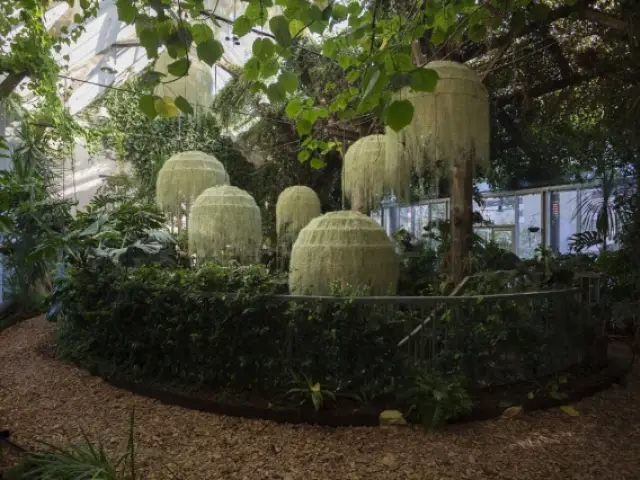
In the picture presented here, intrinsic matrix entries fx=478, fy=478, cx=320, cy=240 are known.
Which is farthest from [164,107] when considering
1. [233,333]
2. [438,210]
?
[438,210]

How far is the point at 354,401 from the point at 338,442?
412 millimetres

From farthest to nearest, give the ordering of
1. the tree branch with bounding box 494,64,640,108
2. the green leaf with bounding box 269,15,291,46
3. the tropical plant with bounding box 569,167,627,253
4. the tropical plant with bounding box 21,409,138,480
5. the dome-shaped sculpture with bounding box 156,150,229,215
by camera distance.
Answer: the tropical plant with bounding box 569,167,627,253 < the dome-shaped sculpture with bounding box 156,150,229,215 < the tree branch with bounding box 494,64,640,108 < the tropical plant with bounding box 21,409,138,480 < the green leaf with bounding box 269,15,291,46

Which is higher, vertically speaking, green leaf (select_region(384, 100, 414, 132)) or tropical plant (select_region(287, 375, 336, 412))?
green leaf (select_region(384, 100, 414, 132))

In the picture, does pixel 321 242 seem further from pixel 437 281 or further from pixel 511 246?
pixel 511 246

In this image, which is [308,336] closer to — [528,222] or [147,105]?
[147,105]

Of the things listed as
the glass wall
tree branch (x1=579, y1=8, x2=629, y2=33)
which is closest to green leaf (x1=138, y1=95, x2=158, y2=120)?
tree branch (x1=579, y1=8, x2=629, y2=33)

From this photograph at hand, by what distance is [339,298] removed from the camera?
10.5 feet

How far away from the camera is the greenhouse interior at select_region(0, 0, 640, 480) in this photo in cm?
233

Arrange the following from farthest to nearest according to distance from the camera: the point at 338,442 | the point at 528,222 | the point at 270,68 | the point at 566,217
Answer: the point at 528,222
the point at 566,217
the point at 338,442
the point at 270,68

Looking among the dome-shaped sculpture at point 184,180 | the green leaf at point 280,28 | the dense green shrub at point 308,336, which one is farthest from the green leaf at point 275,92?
the dome-shaped sculpture at point 184,180

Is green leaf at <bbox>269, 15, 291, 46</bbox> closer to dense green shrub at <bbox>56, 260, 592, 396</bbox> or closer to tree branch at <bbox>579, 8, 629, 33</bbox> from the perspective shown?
dense green shrub at <bbox>56, 260, 592, 396</bbox>

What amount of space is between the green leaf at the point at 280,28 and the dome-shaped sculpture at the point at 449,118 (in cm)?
181

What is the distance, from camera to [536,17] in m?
2.40

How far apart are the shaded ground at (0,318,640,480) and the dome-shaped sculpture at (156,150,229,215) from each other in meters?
2.80
